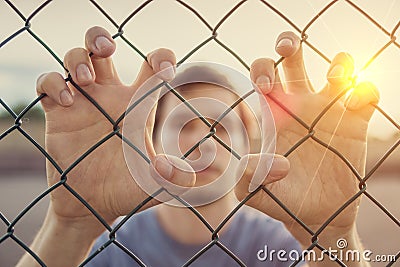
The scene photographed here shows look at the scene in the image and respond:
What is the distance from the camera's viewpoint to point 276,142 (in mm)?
1073

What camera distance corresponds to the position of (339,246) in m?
1.15

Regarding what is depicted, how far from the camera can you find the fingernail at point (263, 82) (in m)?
0.96

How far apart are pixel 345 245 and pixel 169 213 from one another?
2.35 feet

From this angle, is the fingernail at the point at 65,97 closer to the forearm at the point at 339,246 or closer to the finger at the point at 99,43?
the finger at the point at 99,43

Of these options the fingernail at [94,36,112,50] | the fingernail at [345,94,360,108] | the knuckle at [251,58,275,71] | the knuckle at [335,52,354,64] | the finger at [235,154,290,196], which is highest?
the knuckle at [335,52,354,64]

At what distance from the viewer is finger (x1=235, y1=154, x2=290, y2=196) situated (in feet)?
3.11

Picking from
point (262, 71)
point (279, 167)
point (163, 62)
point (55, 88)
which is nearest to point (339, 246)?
point (279, 167)

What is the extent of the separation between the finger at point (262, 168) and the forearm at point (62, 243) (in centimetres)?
34

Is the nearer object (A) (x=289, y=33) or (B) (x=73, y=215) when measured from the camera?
(A) (x=289, y=33)

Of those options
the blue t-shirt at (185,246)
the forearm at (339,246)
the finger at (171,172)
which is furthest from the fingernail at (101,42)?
the blue t-shirt at (185,246)

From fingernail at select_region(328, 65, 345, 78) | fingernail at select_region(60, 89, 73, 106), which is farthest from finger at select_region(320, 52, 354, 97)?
fingernail at select_region(60, 89, 73, 106)

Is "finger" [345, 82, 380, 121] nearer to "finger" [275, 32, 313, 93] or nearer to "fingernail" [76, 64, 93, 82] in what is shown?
"finger" [275, 32, 313, 93]

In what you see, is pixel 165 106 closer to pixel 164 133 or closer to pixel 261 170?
pixel 164 133

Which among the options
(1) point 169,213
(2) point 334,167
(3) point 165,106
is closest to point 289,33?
(2) point 334,167
